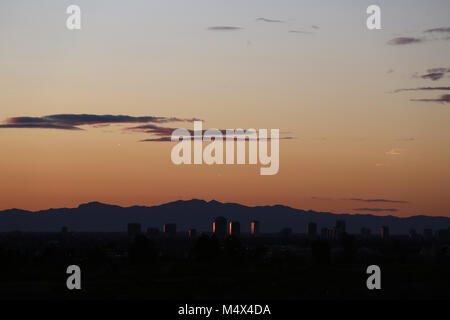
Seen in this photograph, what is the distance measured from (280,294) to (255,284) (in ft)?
54.9

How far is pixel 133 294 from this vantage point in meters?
93.6

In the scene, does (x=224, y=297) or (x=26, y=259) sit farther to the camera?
(x=26, y=259)

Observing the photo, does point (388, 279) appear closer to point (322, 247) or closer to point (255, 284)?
point (255, 284)

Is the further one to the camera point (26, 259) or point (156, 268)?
point (26, 259)

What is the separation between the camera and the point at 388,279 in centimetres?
11969

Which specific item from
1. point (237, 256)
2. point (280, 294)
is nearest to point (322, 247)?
point (237, 256)
